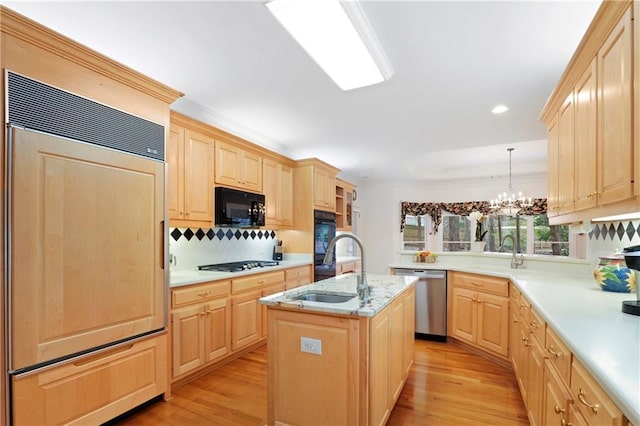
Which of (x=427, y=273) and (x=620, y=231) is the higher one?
(x=620, y=231)

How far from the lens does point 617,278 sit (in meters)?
2.12

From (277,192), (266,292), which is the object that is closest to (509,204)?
(277,192)

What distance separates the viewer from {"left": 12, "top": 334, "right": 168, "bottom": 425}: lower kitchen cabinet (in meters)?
1.67

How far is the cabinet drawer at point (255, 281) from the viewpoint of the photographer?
127 inches

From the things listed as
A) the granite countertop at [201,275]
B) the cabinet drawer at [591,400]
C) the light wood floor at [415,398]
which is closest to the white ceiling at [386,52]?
the granite countertop at [201,275]

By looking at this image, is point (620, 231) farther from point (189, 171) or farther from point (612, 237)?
point (189, 171)

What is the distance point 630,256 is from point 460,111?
7.28 feet

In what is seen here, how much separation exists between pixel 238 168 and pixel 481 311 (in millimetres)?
3024

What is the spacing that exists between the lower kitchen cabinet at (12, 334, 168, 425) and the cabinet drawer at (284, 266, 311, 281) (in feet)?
6.02

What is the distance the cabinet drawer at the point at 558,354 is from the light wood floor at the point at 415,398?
3.19 ft

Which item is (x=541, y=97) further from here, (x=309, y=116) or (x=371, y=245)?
(x=371, y=245)

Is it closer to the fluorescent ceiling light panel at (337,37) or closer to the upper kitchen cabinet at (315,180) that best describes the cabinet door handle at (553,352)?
the fluorescent ceiling light panel at (337,37)

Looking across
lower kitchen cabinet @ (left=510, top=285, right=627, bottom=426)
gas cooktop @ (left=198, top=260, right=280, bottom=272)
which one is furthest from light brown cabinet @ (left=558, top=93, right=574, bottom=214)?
gas cooktop @ (left=198, top=260, right=280, bottom=272)

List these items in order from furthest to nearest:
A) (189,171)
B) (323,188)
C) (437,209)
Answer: (437,209)
(323,188)
(189,171)
